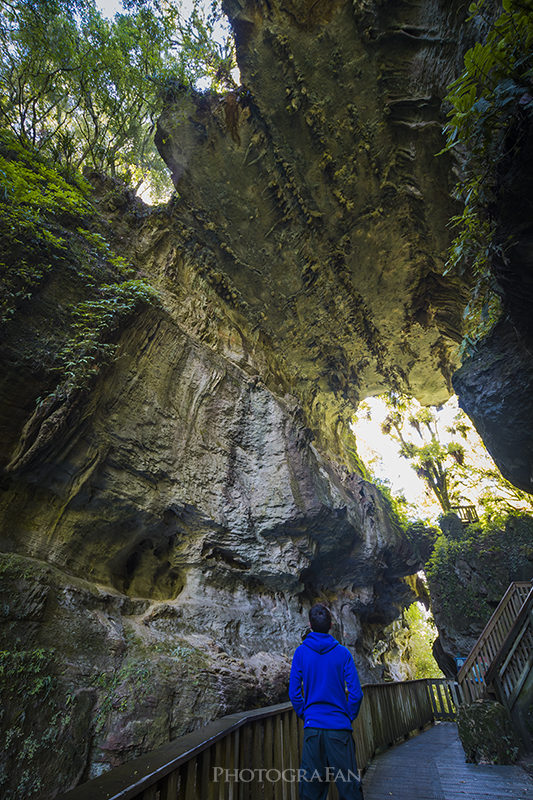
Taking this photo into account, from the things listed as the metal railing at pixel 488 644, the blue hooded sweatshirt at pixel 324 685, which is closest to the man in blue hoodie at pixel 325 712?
the blue hooded sweatshirt at pixel 324 685

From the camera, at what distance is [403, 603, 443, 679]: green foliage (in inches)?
994

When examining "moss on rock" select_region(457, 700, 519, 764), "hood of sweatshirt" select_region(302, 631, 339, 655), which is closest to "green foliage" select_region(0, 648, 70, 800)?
"hood of sweatshirt" select_region(302, 631, 339, 655)

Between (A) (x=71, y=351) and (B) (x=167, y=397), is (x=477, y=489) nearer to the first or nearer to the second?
(B) (x=167, y=397)

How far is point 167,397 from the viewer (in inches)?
281

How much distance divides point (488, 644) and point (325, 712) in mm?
7689

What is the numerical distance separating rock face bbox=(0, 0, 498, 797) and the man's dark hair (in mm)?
2886

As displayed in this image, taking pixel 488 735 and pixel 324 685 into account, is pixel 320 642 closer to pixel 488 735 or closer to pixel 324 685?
pixel 324 685

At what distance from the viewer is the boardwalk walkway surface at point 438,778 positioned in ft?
13.1

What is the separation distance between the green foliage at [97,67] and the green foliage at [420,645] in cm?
2952

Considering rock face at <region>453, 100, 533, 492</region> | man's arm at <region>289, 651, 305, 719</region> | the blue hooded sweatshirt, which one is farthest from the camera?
rock face at <region>453, 100, 533, 492</region>

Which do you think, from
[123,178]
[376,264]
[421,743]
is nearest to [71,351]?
[123,178]

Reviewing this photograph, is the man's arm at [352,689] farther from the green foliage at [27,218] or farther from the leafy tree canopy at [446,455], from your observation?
the leafy tree canopy at [446,455]

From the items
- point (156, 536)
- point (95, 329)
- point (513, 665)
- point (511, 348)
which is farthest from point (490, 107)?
point (513, 665)

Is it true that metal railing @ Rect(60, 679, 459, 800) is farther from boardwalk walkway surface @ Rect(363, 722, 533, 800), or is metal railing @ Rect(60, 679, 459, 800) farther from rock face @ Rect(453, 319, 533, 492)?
rock face @ Rect(453, 319, 533, 492)
